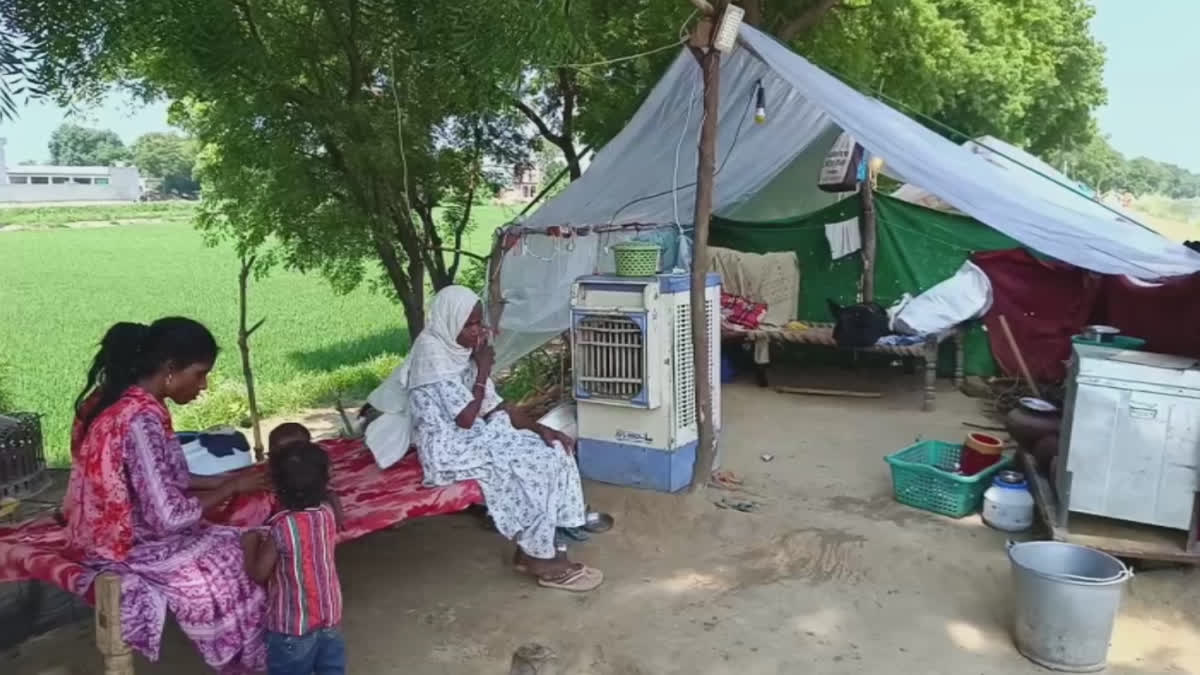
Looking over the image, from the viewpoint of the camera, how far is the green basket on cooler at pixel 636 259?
4621mm

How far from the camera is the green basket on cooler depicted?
4.62 m

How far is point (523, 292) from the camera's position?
19.1 ft

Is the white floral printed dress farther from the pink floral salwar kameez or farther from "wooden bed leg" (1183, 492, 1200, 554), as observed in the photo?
"wooden bed leg" (1183, 492, 1200, 554)

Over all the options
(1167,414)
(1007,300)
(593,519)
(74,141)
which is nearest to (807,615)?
(593,519)

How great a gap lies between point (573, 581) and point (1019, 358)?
406 cm

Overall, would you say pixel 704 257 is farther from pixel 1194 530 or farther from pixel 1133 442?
pixel 1194 530

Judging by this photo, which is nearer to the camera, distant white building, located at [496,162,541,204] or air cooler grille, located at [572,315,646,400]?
air cooler grille, located at [572,315,646,400]

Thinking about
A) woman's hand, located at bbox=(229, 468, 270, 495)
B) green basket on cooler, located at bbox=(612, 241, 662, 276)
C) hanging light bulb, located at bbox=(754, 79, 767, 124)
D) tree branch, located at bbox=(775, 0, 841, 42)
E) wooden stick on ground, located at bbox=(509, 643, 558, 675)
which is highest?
tree branch, located at bbox=(775, 0, 841, 42)

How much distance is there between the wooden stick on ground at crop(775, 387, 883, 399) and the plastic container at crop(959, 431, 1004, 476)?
6.90ft

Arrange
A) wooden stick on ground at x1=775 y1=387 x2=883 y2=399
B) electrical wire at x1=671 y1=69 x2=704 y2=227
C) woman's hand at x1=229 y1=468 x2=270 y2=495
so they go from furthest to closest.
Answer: wooden stick on ground at x1=775 y1=387 x2=883 y2=399 → electrical wire at x1=671 y1=69 x2=704 y2=227 → woman's hand at x1=229 y1=468 x2=270 y2=495

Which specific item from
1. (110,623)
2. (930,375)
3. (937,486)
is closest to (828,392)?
(930,375)

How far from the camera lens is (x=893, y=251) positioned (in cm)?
722

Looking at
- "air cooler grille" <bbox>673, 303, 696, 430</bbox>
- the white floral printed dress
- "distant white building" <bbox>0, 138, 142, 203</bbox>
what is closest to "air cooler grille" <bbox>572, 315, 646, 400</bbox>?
"air cooler grille" <bbox>673, 303, 696, 430</bbox>

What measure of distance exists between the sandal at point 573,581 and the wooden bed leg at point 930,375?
344 cm
